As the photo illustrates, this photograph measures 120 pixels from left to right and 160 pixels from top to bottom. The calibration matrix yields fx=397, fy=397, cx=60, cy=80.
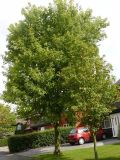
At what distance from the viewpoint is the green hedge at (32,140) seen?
4684 centimetres

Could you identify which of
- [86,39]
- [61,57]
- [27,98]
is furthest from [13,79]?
[86,39]

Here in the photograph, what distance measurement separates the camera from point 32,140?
47.8 m

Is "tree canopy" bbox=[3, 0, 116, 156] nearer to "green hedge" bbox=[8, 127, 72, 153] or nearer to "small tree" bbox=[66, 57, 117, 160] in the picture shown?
"small tree" bbox=[66, 57, 117, 160]

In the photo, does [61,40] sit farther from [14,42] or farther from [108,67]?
[108,67]

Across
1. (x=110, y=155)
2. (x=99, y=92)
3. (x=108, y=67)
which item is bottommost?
(x=110, y=155)

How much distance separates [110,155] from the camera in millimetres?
26953

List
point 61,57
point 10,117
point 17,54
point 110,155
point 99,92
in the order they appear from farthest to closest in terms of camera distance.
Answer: point 10,117 → point 17,54 → point 61,57 → point 110,155 → point 99,92

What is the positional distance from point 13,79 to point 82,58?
1131 cm

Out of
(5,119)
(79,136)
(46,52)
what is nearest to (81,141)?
(79,136)

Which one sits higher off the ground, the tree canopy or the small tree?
the tree canopy

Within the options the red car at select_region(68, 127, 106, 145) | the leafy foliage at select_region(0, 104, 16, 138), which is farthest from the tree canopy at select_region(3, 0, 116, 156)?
the leafy foliage at select_region(0, 104, 16, 138)

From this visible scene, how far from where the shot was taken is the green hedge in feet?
154

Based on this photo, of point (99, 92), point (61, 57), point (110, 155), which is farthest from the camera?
point (61, 57)

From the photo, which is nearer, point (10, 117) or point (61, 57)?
point (61, 57)
